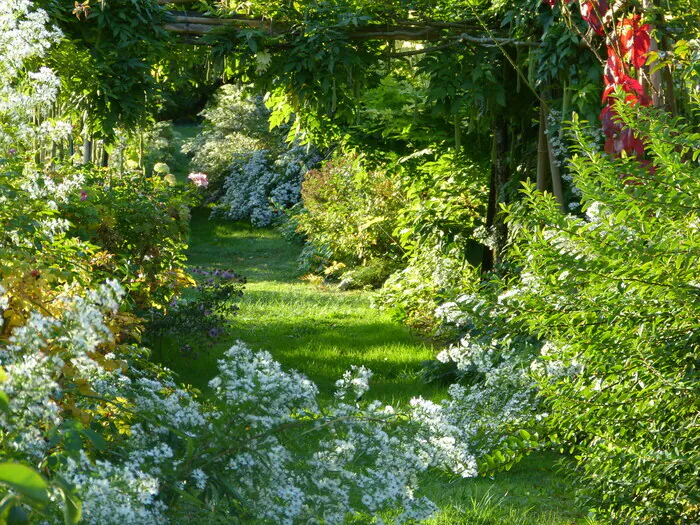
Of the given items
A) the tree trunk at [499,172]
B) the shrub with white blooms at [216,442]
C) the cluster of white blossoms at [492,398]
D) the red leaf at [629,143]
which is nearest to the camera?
the shrub with white blooms at [216,442]

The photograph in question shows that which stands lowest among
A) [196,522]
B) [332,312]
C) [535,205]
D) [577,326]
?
[332,312]

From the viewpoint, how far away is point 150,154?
1702cm

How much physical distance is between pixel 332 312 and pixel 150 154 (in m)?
10.0

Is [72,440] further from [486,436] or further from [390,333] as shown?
[390,333]

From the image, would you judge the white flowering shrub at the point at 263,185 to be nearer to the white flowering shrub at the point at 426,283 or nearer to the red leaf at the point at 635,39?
the white flowering shrub at the point at 426,283

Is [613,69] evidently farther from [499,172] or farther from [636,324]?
[636,324]

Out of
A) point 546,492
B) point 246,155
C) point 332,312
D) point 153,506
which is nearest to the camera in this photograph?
point 153,506

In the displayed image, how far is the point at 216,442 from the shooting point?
5.61 ft

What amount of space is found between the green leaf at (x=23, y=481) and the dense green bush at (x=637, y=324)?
1.86m

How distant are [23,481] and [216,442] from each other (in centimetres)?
102

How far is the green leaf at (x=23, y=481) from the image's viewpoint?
2.31 ft

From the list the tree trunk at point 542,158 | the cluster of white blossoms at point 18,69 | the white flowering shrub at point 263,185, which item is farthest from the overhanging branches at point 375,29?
the white flowering shrub at point 263,185

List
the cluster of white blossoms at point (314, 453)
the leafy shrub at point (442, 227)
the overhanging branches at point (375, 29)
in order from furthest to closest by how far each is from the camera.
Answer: the leafy shrub at point (442, 227) < the overhanging branches at point (375, 29) < the cluster of white blossoms at point (314, 453)

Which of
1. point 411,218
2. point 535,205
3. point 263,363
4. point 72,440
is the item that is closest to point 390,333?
point 411,218
